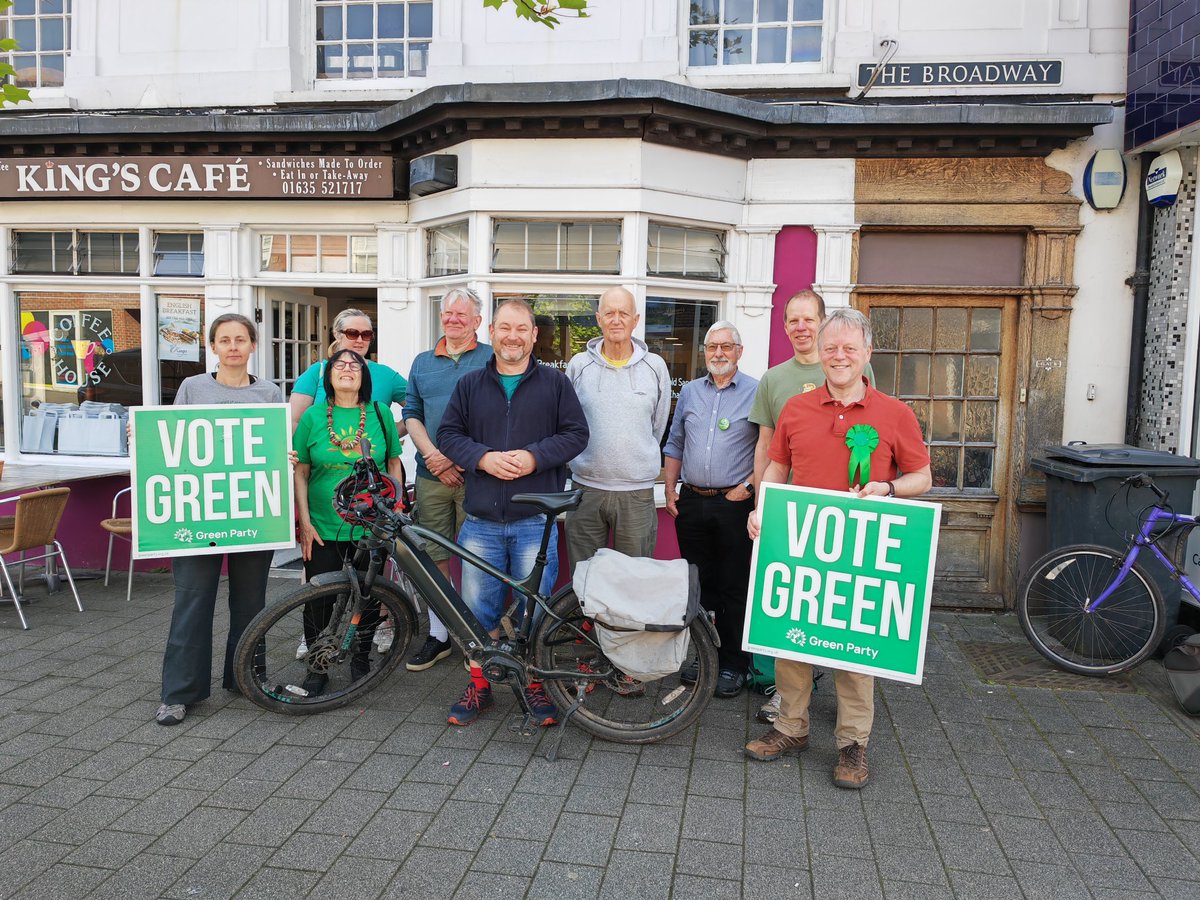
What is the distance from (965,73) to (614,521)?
4300 millimetres

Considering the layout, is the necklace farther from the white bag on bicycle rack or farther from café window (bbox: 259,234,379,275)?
café window (bbox: 259,234,379,275)

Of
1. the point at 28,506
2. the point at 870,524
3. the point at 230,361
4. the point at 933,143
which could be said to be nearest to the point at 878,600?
the point at 870,524

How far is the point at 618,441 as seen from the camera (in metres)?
4.29

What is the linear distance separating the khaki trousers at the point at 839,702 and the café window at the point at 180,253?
571 cm

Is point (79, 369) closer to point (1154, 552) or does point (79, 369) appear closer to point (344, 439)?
point (344, 439)

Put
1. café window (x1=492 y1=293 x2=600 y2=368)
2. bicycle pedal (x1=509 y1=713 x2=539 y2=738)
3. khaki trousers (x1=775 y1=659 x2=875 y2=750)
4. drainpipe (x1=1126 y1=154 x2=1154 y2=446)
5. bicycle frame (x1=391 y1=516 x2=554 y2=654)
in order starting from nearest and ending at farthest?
khaki trousers (x1=775 y1=659 x2=875 y2=750)
bicycle frame (x1=391 y1=516 x2=554 y2=654)
bicycle pedal (x1=509 y1=713 x2=539 y2=738)
drainpipe (x1=1126 y1=154 x2=1154 y2=446)
café window (x1=492 y1=293 x2=600 y2=368)

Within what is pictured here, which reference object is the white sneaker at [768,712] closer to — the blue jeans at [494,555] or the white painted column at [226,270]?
the blue jeans at [494,555]

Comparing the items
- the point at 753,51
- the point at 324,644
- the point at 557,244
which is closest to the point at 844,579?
the point at 324,644

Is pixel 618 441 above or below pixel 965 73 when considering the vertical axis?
below

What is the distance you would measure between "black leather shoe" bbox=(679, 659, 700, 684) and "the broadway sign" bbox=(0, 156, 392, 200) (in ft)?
A: 13.8

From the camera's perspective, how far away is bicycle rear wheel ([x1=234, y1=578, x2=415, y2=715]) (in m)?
3.87

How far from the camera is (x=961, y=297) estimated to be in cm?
627

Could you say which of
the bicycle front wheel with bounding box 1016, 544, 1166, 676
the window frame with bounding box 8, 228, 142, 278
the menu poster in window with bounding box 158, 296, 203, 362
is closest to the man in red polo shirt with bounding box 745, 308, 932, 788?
the bicycle front wheel with bounding box 1016, 544, 1166, 676

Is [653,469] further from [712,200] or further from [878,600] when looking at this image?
[712,200]
